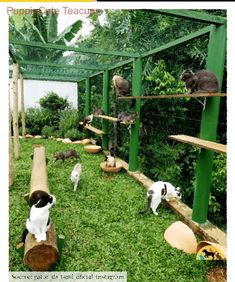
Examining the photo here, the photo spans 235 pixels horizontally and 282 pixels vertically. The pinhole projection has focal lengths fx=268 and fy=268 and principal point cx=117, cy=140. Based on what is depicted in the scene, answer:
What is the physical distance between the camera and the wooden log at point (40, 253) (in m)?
1.58

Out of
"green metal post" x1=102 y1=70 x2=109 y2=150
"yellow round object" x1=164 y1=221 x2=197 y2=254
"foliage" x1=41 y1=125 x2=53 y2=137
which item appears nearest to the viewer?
"yellow round object" x1=164 y1=221 x2=197 y2=254

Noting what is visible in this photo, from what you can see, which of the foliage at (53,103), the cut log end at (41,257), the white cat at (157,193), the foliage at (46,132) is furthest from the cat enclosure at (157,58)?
the cut log end at (41,257)

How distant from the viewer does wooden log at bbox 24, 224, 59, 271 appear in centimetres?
158

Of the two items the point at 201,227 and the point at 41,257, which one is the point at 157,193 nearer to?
the point at 201,227

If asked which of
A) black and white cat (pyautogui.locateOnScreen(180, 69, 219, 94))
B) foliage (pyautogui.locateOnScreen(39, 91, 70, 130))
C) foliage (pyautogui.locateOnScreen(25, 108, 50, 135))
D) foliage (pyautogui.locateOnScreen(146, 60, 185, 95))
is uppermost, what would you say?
foliage (pyautogui.locateOnScreen(146, 60, 185, 95))

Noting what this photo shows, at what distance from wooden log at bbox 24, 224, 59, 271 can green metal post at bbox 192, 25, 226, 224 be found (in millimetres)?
1196

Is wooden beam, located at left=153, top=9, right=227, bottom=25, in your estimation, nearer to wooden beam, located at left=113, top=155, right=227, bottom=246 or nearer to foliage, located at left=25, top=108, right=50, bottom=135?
wooden beam, located at left=113, top=155, right=227, bottom=246

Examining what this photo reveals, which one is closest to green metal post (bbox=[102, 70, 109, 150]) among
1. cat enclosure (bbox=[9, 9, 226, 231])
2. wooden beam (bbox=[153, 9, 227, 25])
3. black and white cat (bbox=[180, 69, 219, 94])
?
cat enclosure (bbox=[9, 9, 226, 231])

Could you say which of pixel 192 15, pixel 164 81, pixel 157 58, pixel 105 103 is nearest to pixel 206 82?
pixel 192 15

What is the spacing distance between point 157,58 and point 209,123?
2560 mm
